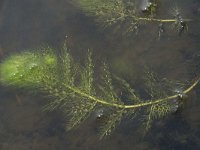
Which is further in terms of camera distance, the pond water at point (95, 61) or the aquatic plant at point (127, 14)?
the aquatic plant at point (127, 14)

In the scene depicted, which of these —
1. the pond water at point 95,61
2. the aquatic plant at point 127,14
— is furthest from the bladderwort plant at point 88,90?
the aquatic plant at point 127,14

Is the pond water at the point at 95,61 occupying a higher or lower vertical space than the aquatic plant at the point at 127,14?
lower

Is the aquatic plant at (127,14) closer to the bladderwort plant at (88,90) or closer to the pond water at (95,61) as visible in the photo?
the pond water at (95,61)

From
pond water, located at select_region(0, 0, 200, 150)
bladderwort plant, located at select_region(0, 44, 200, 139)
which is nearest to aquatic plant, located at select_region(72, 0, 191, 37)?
pond water, located at select_region(0, 0, 200, 150)

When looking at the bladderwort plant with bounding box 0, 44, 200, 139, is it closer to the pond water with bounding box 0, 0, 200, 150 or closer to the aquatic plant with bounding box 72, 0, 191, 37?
the pond water with bounding box 0, 0, 200, 150

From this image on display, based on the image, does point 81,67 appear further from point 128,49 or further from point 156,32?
point 156,32

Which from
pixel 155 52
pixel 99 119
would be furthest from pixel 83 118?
pixel 155 52
